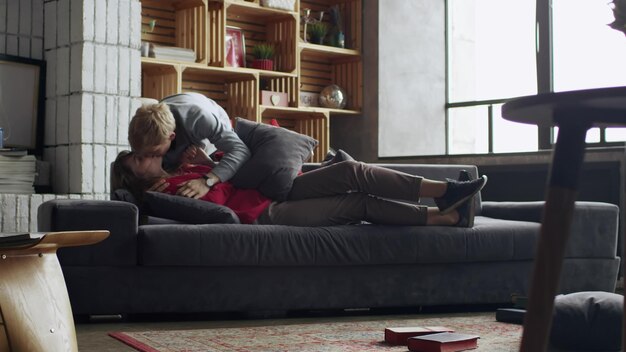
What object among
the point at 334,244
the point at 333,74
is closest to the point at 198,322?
the point at 334,244

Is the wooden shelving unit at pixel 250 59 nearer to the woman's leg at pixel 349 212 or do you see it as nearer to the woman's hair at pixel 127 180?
the woman's hair at pixel 127 180

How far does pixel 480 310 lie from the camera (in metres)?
3.97

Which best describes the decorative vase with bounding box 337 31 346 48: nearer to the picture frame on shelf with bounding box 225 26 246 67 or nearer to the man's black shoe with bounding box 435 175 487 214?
the picture frame on shelf with bounding box 225 26 246 67

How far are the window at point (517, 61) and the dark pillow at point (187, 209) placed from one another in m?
3.11

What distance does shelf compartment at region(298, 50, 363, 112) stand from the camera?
7340 millimetres

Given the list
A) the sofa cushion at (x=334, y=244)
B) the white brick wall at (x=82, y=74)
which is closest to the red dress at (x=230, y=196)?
the sofa cushion at (x=334, y=244)

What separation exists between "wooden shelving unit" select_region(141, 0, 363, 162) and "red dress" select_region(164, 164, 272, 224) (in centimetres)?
216

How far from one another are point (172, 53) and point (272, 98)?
3.08 feet

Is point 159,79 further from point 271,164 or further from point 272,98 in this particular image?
point 271,164

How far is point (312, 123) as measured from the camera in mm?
7207

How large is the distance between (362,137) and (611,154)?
2.41 meters

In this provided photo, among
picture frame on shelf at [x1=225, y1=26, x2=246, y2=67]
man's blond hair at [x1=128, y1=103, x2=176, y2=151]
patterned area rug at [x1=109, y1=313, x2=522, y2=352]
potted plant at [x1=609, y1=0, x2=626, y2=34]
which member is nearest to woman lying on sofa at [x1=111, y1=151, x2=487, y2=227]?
man's blond hair at [x1=128, y1=103, x2=176, y2=151]

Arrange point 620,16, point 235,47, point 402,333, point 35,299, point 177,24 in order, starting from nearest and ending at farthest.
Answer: point 620,16
point 35,299
point 402,333
point 177,24
point 235,47

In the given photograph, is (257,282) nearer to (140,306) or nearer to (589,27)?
(140,306)
